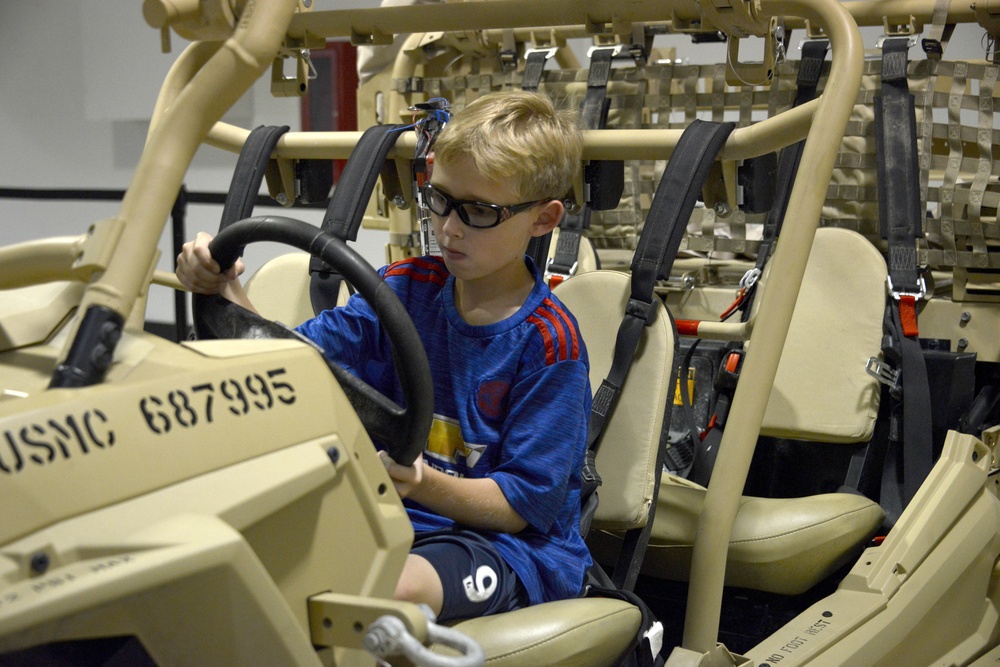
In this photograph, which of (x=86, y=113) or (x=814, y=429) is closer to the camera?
(x=814, y=429)

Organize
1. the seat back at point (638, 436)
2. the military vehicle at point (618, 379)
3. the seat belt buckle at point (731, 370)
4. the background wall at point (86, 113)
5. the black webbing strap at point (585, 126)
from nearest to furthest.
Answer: the military vehicle at point (618, 379) < the seat back at point (638, 436) < the seat belt buckle at point (731, 370) < the black webbing strap at point (585, 126) < the background wall at point (86, 113)

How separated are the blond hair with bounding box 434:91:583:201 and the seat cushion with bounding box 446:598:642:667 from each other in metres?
0.54

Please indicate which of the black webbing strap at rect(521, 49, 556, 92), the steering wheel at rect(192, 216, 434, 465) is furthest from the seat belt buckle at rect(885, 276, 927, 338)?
the steering wheel at rect(192, 216, 434, 465)

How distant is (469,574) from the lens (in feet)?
4.24

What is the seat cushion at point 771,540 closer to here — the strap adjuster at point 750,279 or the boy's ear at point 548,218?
the strap adjuster at point 750,279

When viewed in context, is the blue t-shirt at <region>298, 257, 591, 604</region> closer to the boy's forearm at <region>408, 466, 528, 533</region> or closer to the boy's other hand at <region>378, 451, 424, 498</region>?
the boy's forearm at <region>408, 466, 528, 533</region>

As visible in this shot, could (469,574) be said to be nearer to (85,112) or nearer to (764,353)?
(764,353)

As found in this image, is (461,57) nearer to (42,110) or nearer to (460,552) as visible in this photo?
(460,552)

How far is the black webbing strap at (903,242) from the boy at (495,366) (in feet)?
2.97

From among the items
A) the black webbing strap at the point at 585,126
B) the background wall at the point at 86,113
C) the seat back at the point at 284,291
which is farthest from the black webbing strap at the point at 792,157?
the background wall at the point at 86,113

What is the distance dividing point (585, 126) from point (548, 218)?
90 centimetres

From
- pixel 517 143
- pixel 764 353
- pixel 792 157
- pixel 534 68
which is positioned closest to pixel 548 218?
pixel 517 143

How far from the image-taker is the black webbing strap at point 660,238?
5.44ft

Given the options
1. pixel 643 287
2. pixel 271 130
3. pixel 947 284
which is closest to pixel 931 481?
pixel 947 284
